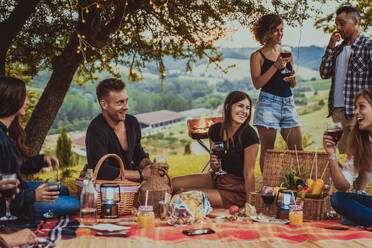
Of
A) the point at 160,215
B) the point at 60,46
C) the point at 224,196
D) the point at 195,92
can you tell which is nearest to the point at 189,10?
the point at 60,46

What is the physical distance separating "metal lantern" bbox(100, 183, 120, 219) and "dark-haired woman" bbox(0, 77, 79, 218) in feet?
1.35

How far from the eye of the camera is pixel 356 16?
415 centimetres

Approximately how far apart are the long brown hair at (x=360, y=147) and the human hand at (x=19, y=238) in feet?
7.06

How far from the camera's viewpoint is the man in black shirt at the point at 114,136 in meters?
3.67

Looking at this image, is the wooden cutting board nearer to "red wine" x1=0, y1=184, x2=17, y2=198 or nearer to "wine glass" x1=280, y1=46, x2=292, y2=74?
"wine glass" x1=280, y1=46, x2=292, y2=74

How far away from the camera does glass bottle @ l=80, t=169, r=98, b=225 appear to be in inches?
117

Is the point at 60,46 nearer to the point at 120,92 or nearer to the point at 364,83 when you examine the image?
the point at 120,92

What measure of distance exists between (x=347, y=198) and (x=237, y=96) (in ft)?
4.03

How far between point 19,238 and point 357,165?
2.23m

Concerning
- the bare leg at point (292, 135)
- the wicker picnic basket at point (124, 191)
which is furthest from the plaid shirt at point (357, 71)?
the wicker picnic basket at point (124, 191)

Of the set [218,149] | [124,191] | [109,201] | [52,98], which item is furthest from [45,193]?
[52,98]

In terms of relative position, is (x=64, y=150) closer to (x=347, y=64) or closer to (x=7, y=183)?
(x=347, y=64)

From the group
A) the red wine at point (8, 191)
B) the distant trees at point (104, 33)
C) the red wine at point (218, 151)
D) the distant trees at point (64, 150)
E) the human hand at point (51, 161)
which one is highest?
the distant trees at point (104, 33)

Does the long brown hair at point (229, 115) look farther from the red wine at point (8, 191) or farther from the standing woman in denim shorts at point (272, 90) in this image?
the red wine at point (8, 191)
